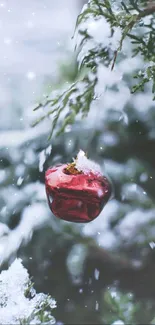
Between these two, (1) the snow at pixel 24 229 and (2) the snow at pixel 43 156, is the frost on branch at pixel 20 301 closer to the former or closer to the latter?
(1) the snow at pixel 24 229

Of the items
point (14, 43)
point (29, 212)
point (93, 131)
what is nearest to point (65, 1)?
point (14, 43)

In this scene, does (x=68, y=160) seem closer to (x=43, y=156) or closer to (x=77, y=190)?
(x=43, y=156)

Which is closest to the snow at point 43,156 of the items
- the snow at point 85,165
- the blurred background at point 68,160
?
the blurred background at point 68,160

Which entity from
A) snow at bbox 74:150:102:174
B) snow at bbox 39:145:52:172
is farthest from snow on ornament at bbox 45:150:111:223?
snow at bbox 39:145:52:172

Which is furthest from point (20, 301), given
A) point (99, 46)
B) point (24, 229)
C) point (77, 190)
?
point (99, 46)

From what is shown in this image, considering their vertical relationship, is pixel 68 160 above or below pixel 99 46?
below

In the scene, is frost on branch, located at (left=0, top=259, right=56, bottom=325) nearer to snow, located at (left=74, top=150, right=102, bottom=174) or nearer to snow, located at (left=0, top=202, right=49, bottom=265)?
snow, located at (left=0, top=202, right=49, bottom=265)

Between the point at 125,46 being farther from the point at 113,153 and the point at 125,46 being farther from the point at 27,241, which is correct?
the point at 27,241

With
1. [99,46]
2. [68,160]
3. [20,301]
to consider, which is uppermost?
[99,46]
